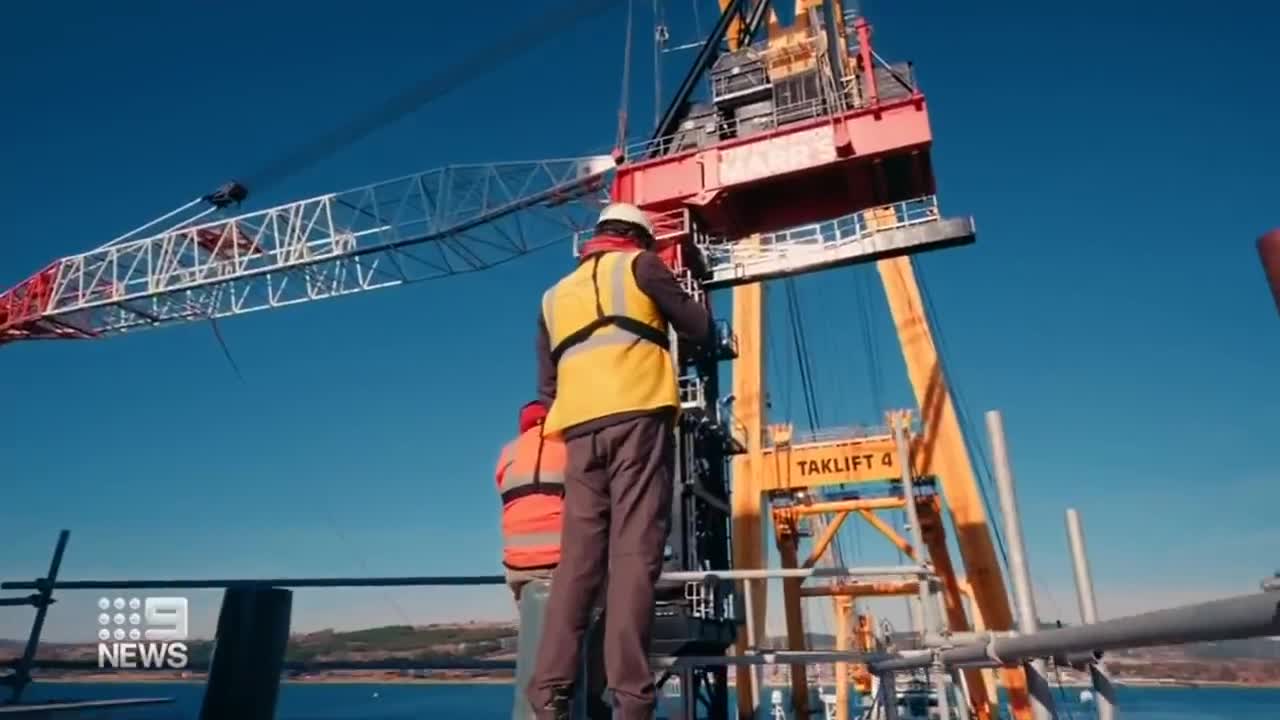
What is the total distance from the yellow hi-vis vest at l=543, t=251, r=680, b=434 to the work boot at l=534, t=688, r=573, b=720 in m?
0.90

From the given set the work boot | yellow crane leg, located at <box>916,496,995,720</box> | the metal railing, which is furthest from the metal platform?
the work boot

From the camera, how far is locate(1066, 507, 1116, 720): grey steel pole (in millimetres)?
2316

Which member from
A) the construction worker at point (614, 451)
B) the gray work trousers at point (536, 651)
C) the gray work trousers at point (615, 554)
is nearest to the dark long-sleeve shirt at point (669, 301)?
the construction worker at point (614, 451)

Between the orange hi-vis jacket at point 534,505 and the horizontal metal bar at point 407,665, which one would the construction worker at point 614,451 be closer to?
the orange hi-vis jacket at point 534,505

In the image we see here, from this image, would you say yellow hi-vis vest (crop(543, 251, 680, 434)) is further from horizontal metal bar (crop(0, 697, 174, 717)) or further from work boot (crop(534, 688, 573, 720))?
horizontal metal bar (crop(0, 697, 174, 717))

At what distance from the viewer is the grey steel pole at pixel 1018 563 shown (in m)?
2.65

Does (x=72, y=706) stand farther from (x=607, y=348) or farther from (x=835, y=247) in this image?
(x=835, y=247)

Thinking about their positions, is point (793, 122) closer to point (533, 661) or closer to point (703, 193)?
point (703, 193)

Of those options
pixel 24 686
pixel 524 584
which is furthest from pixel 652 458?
pixel 24 686

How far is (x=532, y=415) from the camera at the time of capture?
3.41m

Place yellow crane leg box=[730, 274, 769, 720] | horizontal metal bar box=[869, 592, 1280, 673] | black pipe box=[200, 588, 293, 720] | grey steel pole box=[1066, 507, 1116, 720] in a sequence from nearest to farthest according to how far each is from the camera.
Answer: horizontal metal bar box=[869, 592, 1280, 673], grey steel pole box=[1066, 507, 1116, 720], black pipe box=[200, 588, 293, 720], yellow crane leg box=[730, 274, 769, 720]

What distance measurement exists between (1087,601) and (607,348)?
174cm

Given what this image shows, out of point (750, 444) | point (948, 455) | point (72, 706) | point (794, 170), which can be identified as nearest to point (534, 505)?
point (72, 706)

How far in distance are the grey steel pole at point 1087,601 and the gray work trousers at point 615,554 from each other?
A: 4.20 feet
